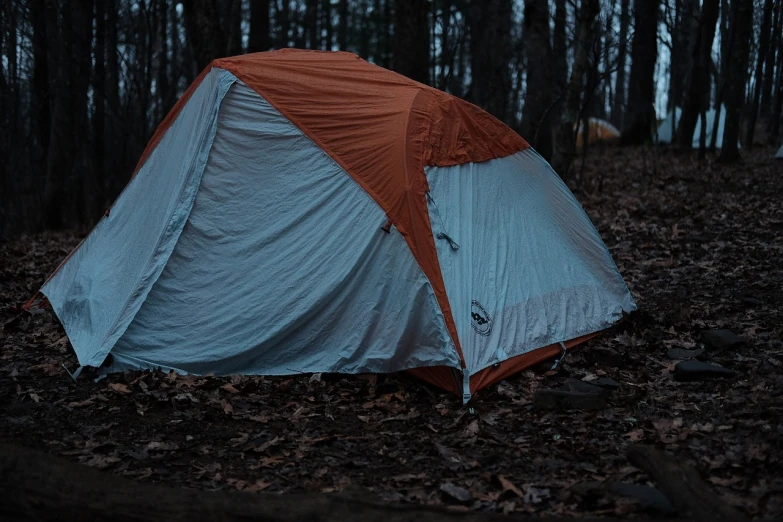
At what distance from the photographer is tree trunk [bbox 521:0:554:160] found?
12992 millimetres

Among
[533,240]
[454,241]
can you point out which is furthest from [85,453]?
[533,240]

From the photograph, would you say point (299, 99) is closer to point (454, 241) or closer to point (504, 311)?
point (454, 241)

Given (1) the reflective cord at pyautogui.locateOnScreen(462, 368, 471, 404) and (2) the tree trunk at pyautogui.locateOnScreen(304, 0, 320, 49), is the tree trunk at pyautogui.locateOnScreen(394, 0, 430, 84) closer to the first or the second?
(1) the reflective cord at pyautogui.locateOnScreen(462, 368, 471, 404)

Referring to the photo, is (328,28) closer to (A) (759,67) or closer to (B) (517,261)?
(A) (759,67)

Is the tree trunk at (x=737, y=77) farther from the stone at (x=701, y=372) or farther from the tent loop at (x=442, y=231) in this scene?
the tent loop at (x=442, y=231)

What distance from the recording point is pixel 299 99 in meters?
6.22

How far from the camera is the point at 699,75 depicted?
1719 cm

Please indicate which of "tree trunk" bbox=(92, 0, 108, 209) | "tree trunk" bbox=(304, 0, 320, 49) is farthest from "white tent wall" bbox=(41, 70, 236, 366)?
"tree trunk" bbox=(304, 0, 320, 49)

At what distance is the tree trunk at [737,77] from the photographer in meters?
14.9

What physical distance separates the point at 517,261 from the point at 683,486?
2.91 m

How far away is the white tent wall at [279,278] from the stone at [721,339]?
229 centimetres

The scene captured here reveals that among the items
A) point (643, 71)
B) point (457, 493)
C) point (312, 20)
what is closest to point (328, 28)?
point (312, 20)

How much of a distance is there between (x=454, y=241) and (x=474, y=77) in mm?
20072

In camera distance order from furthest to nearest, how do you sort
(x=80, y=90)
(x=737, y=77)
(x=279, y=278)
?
(x=737, y=77)
(x=80, y=90)
(x=279, y=278)
